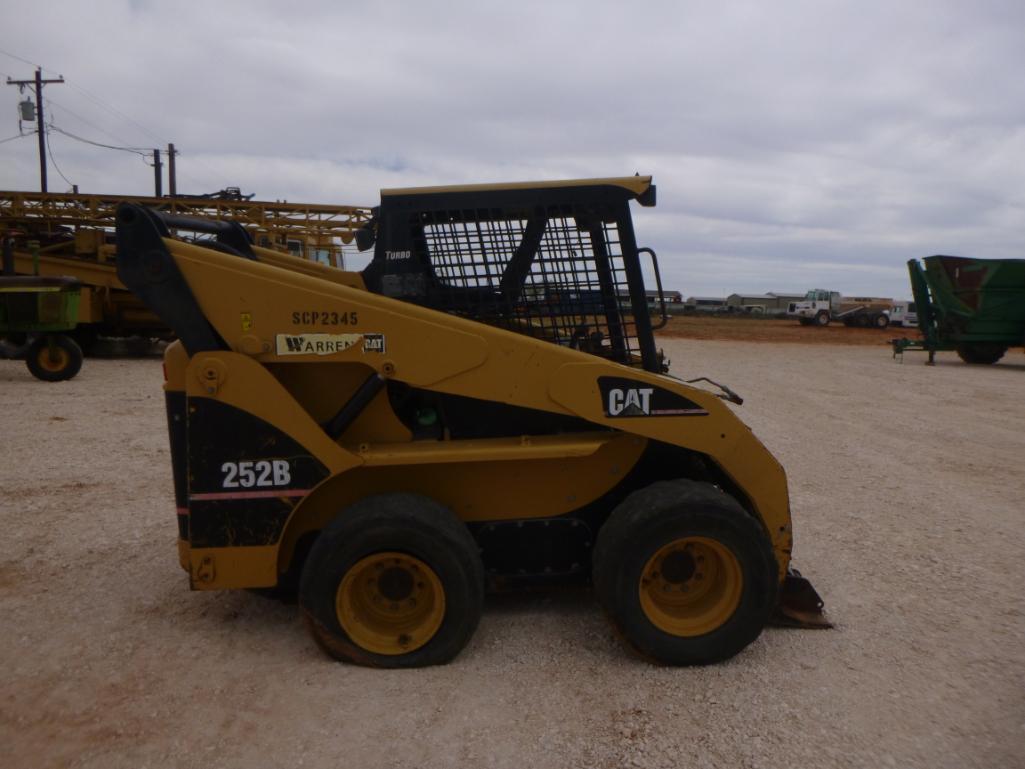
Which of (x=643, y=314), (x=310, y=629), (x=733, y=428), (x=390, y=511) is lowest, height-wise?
(x=310, y=629)

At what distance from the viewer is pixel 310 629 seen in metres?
3.60

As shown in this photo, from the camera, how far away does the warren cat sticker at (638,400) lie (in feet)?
12.0

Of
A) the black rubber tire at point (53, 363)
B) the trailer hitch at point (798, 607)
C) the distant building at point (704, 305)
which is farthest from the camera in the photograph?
the distant building at point (704, 305)

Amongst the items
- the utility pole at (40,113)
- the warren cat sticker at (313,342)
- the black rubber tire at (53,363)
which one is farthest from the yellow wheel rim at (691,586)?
the utility pole at (40,113)

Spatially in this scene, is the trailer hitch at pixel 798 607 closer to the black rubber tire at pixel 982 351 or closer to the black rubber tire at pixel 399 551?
the black rubber tire at pixel 399 551

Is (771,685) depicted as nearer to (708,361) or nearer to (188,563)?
(188,563)

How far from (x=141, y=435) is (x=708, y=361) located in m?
14.7

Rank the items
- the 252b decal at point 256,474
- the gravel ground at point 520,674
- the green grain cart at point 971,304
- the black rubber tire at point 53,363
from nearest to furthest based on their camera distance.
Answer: the gravel ground at point 520,674
the 252b decal at point 256,474
the black rubber tire at point 53,363
the green grain cart at point 971,304

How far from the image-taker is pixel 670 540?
3.59 metres

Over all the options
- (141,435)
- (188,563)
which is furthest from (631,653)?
(141,435)

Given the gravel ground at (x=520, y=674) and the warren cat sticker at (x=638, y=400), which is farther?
the warren cat sticker at (x=638, y=400)

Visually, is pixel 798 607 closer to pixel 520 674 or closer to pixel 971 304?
pixel 520 674

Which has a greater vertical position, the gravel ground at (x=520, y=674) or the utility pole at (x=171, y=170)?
the utility pole at (x=171, y=170)

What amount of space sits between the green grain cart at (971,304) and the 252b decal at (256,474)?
67.4ft
